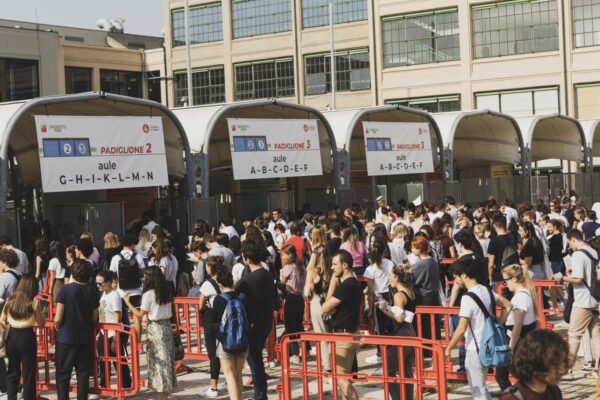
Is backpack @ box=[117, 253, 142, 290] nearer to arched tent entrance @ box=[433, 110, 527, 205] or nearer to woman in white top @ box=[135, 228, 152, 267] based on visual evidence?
woman in white top @ box=[135, 228, 152, 267]

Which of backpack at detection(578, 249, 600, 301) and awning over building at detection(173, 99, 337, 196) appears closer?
backpack at detection(578, 249, 600, 301)

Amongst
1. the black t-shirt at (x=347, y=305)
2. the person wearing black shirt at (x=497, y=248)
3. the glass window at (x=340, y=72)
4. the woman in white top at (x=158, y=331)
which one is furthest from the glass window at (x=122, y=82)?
the black t-shirt at (x=347, y=305)

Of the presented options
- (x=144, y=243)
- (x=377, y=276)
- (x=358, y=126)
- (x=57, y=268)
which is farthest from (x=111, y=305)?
(x=358, y=126)

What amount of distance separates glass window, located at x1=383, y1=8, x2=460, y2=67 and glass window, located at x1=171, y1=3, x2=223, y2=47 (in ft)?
38.4

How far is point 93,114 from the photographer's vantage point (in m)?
23.7

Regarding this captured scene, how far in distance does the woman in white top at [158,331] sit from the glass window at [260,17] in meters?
44.9

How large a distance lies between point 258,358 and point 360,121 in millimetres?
19483

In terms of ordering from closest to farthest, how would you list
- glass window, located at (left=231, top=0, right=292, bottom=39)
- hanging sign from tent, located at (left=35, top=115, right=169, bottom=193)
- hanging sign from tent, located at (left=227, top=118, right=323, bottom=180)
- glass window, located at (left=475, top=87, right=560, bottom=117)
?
1. hanging sign from tent, located at (left=35, top=115, right=169, bottom=193)
2. hanging sign from tent, located at (left=227, top=118, right=323, bottom=180)
3. glass window, located at (left=475, top=87, right=560, bottom=117)
4. glass window, located at (left=231, top=0, right=292, bottom=39)

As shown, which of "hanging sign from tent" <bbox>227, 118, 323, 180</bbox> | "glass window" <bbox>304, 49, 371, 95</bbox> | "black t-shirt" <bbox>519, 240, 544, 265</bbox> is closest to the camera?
"black t-shirt" <bbox>519, 240, 544, 265</bbox>

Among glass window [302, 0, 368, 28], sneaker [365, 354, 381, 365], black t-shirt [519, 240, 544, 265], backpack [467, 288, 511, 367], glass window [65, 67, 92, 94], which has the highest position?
glass window [302, 0, 368, 28]

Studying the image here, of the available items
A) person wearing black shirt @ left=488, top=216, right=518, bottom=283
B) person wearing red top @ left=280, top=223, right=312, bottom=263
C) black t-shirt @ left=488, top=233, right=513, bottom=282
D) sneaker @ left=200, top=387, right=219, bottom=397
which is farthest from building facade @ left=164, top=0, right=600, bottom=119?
sneaker @ left=200, top=387, right=219, bottom=397

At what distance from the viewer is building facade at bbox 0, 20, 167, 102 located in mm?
48875

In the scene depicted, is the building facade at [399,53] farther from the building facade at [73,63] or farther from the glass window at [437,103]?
the building facade at [73,63]

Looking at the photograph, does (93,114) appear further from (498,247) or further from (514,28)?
(514,28)
